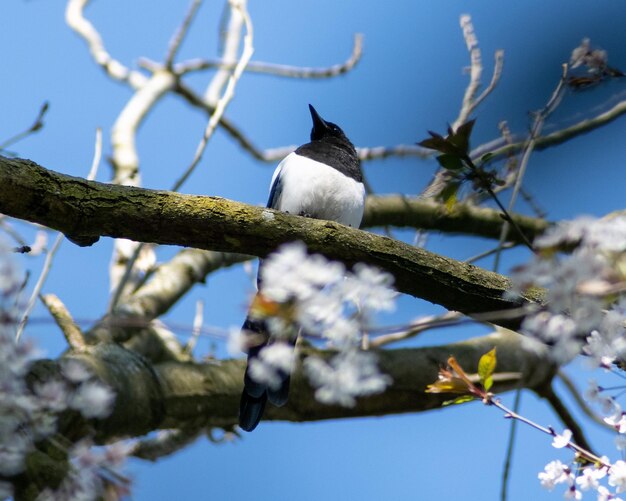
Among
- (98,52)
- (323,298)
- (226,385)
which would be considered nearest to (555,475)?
(323,298)

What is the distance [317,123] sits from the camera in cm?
360

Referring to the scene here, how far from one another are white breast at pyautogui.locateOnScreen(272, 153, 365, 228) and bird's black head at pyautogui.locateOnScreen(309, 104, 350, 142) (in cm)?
50

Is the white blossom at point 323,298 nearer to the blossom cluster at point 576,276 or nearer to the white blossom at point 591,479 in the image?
the blossom cluster at point 576,276

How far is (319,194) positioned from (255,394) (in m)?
0.78

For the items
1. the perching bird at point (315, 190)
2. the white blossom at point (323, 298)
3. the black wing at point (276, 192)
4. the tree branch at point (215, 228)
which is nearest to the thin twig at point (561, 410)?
the perching bird at point (315, 190)

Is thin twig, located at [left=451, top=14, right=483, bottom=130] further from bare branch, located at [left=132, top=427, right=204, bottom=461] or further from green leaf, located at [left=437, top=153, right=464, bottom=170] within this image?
bare branch, located at [left=132, top=427, right=204, bottom=461]

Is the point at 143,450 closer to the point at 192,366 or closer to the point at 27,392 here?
the point at 192,366

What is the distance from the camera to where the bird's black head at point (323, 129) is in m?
3.54

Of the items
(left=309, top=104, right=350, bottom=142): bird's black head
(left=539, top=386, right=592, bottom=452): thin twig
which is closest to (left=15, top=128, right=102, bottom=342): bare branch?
(left=309, top=104, right=350, bottom=142): bird's black head

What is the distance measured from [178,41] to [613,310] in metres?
2.90

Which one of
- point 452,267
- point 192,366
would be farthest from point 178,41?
point 452,267

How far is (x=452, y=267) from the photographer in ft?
6.35

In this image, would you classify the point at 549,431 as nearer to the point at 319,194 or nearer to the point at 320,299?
the point at 320,299

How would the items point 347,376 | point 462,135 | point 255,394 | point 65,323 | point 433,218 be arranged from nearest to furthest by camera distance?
point 347,376, point 462,135, point 255,394, point 65,323, point 433,218
